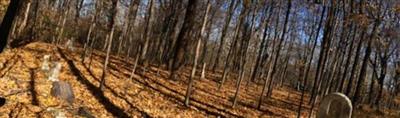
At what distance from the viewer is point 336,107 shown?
37.0ft

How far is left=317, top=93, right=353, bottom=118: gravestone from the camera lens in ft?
35.9

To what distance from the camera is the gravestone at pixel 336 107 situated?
10.9m

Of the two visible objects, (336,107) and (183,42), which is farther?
(183,42)

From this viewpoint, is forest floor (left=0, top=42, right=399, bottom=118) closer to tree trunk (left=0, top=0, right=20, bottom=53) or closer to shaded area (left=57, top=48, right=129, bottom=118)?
shaded area (left=57, top=48, right=129, bottom=118)

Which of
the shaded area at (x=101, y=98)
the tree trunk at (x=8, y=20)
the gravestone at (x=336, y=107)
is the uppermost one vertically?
the tree trunk at (x=8, y=20)

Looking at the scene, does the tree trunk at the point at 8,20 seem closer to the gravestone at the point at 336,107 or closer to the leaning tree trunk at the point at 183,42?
the leaning tree trunk at the point at 183,42

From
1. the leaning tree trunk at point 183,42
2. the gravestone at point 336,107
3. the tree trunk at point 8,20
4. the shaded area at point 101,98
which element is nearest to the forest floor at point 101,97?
the shaded area at point 101,98

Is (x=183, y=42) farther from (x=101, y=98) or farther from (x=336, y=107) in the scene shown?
(x=336, y=107)

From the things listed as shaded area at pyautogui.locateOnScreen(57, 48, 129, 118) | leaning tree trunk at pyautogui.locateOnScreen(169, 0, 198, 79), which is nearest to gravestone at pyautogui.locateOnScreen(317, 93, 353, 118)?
shaded area at pyautogui.locateOnScreen(57, 48, 129, 118)

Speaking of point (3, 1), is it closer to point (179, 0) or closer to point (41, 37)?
point (179, 0)

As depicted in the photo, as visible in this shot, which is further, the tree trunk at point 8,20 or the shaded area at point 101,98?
the tree trunk at point 8,20

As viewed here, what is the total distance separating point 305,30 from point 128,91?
101ft

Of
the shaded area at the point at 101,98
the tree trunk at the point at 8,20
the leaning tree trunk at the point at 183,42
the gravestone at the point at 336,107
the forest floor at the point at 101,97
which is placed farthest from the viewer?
the leaning tree trunk at the point at 183,42

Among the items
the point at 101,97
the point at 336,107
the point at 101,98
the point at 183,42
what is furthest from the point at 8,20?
the point at 336,107
